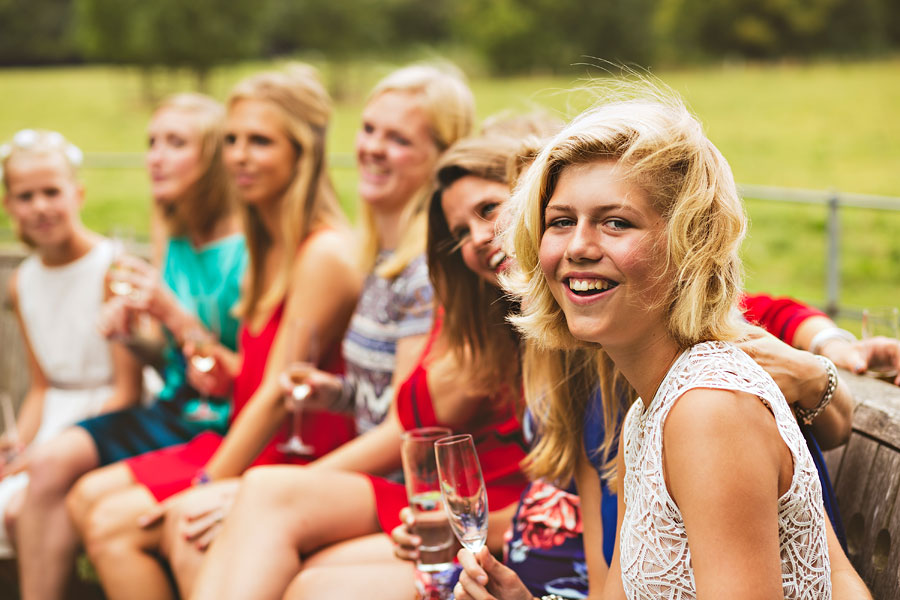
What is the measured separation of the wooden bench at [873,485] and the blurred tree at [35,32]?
28402 mm

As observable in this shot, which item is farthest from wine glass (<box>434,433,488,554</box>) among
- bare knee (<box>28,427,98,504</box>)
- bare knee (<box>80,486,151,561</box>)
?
bare knee (<box>28,427,98,504</box>)

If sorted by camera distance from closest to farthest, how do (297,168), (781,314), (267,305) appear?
(781,314), (267,305), (297,168)

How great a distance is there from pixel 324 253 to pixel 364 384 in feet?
2.06

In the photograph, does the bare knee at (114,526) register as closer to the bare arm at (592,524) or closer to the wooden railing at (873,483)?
the bare arm at (592,524)

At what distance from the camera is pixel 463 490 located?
2.18 metres

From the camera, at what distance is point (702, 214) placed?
1714 mm

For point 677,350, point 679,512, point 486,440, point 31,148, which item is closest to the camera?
point 679,512

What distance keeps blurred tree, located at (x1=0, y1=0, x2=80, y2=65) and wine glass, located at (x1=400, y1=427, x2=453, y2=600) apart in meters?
28.0

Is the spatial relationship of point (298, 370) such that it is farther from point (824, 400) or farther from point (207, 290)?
point (824, 400)

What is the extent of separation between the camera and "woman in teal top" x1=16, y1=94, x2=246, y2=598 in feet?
12.5

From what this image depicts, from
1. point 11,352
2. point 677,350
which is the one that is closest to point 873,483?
point 677,350

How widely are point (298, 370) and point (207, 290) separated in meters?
1.30

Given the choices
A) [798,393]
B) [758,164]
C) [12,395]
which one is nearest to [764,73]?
[758,164]

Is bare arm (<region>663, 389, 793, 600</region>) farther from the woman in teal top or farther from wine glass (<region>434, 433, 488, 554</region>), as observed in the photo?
the woman in teal top
